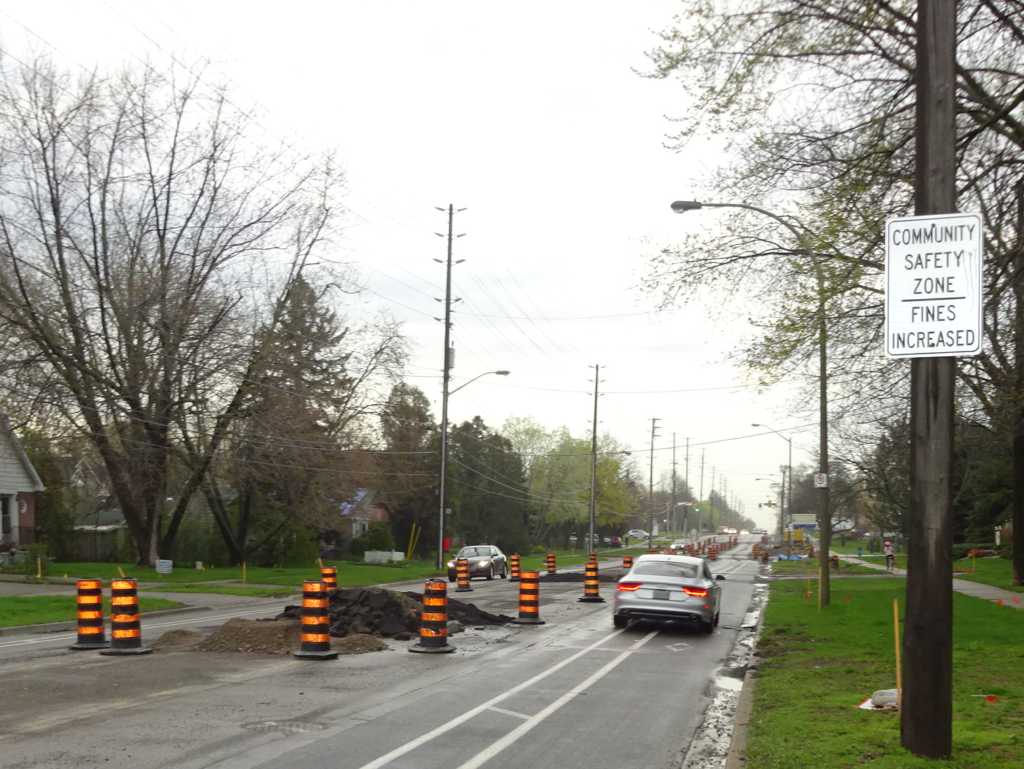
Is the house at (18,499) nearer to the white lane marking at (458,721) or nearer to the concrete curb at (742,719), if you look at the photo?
the white lane marking at (458,721)

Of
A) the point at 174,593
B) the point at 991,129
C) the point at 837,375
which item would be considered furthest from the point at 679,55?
the point at 174,593

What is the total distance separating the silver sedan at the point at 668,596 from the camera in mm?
17938

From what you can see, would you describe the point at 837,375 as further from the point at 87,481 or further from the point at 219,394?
the point at 87,481

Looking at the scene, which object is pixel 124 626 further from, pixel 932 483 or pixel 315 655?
pixel 932 483

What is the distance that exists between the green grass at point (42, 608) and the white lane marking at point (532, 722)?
38.3 ft

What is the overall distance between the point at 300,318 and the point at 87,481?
20.5 m

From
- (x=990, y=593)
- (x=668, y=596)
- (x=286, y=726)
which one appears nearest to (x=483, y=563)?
(x=990, y=593)

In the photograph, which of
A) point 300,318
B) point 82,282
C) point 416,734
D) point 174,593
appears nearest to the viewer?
point 416,734

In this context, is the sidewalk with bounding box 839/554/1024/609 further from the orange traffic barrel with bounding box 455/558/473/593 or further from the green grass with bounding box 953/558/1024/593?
the orange traffic barrel with bounding box 455/558/473/593

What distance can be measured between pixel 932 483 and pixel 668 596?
463 inches

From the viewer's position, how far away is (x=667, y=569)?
18.7 m

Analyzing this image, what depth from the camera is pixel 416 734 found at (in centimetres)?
856

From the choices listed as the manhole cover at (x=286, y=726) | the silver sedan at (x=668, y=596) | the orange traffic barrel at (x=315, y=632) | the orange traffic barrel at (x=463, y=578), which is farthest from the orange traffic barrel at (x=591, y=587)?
the manhole cover at (x=286, y=726)

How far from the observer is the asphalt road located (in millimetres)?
7793
